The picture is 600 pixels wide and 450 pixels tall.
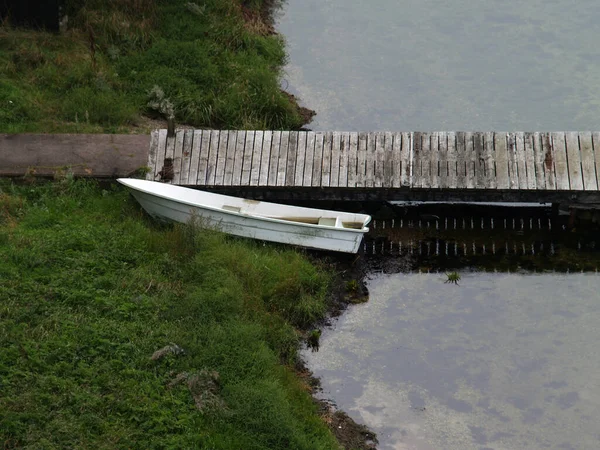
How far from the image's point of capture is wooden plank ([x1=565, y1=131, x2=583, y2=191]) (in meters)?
19.9

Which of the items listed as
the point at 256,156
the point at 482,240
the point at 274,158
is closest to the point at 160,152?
the point at 256,156

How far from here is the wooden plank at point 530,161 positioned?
784 inches

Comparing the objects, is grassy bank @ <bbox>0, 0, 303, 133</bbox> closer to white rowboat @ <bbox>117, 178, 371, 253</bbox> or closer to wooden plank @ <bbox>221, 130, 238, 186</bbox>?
wooden plank @ <bbox>221, 130, 238, 186</bbox>

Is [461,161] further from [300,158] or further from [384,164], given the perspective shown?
[300,158]

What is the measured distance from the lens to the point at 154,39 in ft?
83.5

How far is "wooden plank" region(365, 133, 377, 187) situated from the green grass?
218 centimetres

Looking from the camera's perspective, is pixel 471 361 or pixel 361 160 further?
pixel 361 160

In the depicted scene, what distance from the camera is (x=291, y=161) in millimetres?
20422

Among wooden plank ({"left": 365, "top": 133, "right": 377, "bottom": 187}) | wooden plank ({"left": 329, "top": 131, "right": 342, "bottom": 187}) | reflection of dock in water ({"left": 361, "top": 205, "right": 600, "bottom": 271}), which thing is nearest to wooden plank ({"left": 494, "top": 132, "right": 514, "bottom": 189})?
reflection of dock in water ({"left": 361, "top": 205, "right": 600, "bottom": 271})

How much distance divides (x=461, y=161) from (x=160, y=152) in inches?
217

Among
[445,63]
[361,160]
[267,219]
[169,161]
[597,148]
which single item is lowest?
[267,219]

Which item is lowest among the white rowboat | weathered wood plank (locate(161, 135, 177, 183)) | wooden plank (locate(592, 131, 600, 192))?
the white rowboat

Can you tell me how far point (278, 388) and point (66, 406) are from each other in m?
2.88

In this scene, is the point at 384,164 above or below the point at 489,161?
below
